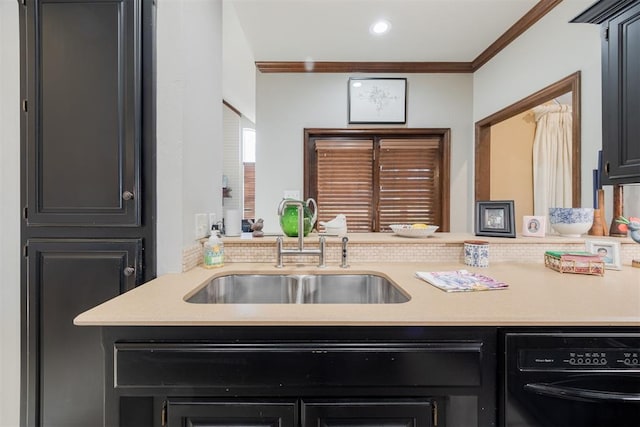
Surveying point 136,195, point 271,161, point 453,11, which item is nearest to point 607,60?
point 453,11

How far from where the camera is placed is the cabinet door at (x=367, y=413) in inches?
33.6

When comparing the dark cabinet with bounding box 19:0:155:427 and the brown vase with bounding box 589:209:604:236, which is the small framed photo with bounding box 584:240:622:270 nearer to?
the brown vase with bounding box 589:209:604:236

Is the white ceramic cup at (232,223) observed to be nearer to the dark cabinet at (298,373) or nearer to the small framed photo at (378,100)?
the dark cabinet at (298,373)

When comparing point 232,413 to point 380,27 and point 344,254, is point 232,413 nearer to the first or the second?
point 344,254

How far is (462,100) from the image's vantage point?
10.0ft

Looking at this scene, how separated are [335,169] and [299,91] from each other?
0.86m

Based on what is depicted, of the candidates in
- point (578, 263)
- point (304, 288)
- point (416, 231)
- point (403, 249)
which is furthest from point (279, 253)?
point (578, 263)

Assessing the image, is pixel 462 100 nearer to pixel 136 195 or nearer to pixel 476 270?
pixel 476 270

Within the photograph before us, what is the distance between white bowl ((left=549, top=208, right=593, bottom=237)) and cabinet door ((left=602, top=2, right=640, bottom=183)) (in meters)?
0.20

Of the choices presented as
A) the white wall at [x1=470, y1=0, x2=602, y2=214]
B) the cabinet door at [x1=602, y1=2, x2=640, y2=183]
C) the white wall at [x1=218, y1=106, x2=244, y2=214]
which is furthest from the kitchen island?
the white wall at [x1=218, y1=106, x2=244, y2=214]

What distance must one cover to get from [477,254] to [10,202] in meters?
2.12

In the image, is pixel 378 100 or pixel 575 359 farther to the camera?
pixel 378 100

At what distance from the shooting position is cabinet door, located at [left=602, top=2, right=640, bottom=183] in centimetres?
137

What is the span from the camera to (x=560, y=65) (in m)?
1.99
